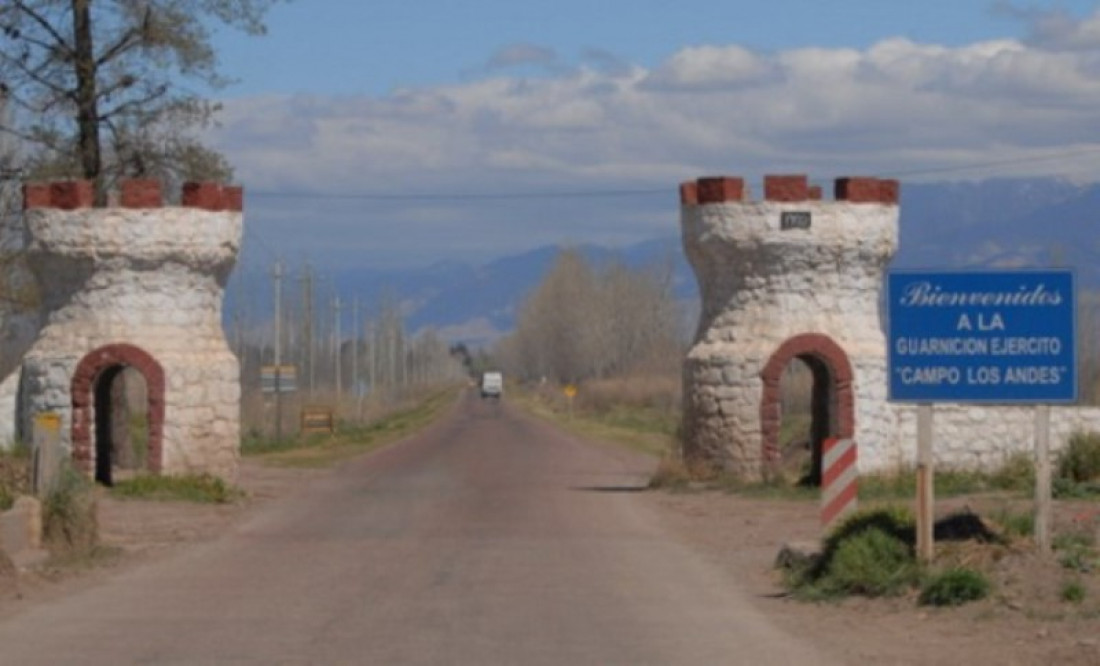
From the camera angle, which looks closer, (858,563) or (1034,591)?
(1034,591)

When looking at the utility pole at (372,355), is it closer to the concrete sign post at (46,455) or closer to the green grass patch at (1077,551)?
the concrete sign post at (46,455)

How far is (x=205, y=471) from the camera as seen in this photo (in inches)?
1406

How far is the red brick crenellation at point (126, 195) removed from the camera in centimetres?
3481

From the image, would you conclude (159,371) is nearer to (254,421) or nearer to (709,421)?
(709,421)

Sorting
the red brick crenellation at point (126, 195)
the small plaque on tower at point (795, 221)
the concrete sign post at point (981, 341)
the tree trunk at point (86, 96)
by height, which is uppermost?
the tree trunk at point (86, 96)

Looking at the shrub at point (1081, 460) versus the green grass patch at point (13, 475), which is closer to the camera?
the green grass patch at point (13, 475)

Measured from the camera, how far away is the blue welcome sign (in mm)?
19203

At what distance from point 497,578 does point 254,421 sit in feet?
189

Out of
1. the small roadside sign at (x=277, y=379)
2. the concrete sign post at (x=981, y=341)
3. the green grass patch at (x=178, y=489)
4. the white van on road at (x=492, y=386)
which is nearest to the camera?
the concrete sign post at (x=981, y=341)

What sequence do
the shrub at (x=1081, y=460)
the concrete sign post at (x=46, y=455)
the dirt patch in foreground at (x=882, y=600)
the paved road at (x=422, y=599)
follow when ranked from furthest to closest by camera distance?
1. the shrub at (x=1081, y=460)
2. the concrete sign post at (x=46, y=455)
3. the paved road at (x=422, y=599)
4. the dirt patch in foreground at (x=882, y=600)

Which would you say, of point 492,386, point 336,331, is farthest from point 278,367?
point 492,386

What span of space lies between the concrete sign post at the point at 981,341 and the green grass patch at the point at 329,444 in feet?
106

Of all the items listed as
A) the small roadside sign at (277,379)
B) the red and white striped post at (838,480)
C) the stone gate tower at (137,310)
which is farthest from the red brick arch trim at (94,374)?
the small roadside sign at (277,379)

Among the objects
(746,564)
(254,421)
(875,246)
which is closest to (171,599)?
(746,564)
